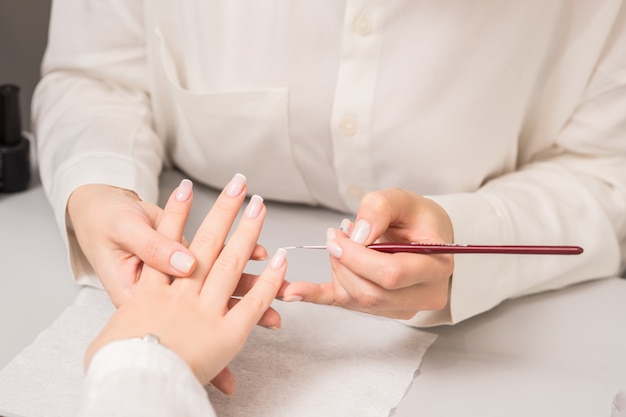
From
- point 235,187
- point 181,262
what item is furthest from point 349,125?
point 181,262

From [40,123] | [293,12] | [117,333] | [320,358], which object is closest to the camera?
[117,333]

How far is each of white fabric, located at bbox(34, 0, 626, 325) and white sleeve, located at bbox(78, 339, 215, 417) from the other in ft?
0.81

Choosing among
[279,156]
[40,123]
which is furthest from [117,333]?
[40,123]

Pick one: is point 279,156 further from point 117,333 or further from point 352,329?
point 117,333

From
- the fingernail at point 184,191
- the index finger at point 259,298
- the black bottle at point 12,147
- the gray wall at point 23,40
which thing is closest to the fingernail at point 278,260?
the index finger at point 259,298

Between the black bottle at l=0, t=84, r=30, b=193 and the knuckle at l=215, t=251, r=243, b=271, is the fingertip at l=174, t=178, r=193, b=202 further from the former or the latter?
the black bottle at l=0, t=84, r=30, b=193

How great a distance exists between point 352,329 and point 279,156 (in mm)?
246

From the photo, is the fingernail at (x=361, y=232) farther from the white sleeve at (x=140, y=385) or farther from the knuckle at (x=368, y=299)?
the white sleeve at (x=140, y=385)

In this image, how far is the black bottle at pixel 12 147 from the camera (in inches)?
38.0

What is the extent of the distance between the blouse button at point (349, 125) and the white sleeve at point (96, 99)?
0.74ft

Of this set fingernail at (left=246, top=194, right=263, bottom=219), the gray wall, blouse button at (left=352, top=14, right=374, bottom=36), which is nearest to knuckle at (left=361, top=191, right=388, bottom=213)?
fingernail at (left=246, top=194, right=263, bottom=219)

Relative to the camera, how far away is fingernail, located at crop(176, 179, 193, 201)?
2.48 feet

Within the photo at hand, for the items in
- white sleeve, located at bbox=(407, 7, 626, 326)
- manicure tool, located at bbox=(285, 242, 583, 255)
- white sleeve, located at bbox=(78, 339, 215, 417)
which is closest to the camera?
white sleeve, located at bbox=(78, 339, 215, 417)

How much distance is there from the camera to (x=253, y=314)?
2.23 feet
